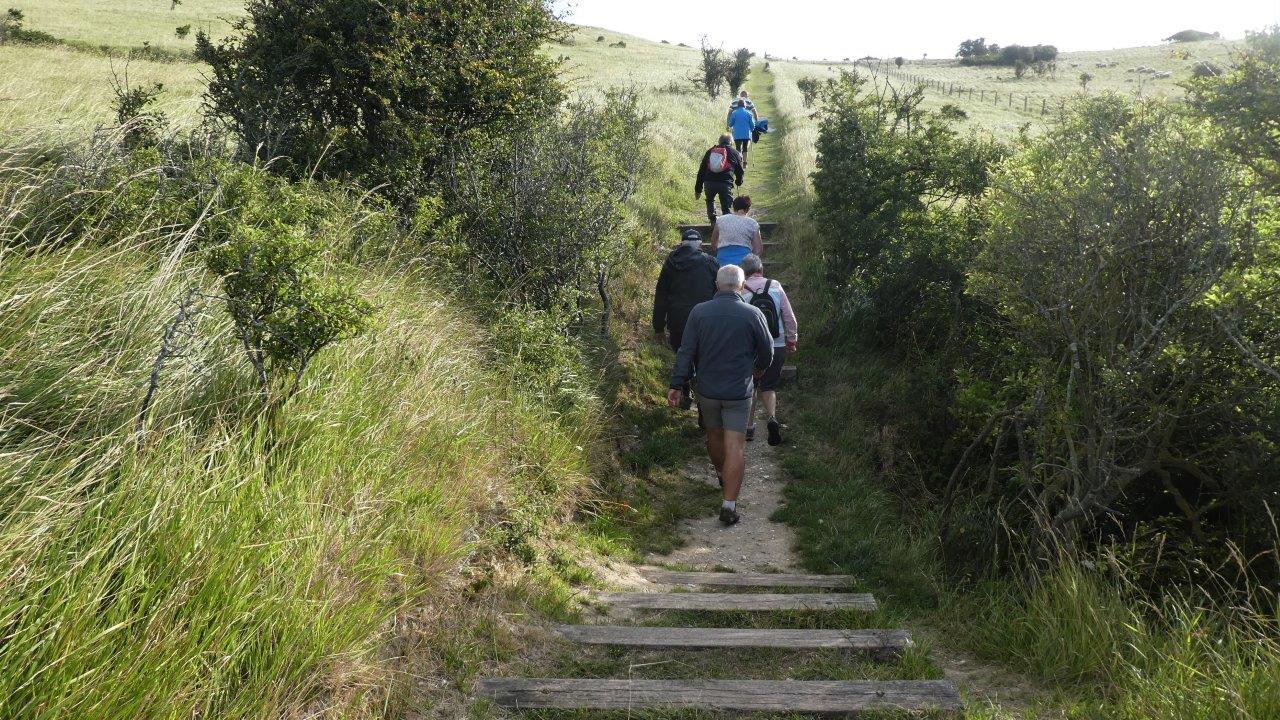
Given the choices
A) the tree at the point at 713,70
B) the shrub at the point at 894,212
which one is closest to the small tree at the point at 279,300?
the shrub at the point at 894,212

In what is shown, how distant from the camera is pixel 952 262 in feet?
32.4

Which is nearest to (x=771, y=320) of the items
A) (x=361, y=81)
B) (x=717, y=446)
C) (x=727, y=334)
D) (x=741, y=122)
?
(x=727, y=334)

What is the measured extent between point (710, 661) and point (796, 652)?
479 millimetres

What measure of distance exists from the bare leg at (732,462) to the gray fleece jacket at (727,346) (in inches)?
13.7

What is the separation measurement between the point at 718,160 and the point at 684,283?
4.73 meters

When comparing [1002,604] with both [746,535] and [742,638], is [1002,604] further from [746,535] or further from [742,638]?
[746,535]

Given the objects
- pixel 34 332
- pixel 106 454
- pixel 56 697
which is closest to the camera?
pixel 56 697

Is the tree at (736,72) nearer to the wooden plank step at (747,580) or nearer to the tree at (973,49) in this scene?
the wooden plank step at (747,580)

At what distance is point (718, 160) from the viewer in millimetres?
13312

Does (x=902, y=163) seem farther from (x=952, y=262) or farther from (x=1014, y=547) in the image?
(x=1014, y=547)

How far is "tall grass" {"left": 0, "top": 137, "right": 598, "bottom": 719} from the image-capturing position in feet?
9.18

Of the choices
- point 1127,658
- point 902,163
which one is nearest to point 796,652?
point 1127,658

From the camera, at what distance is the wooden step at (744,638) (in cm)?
466

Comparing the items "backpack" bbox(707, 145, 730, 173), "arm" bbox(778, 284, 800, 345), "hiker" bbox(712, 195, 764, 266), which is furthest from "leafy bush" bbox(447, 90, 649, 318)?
"backpack" bbox(707, 145, 730, 173)
